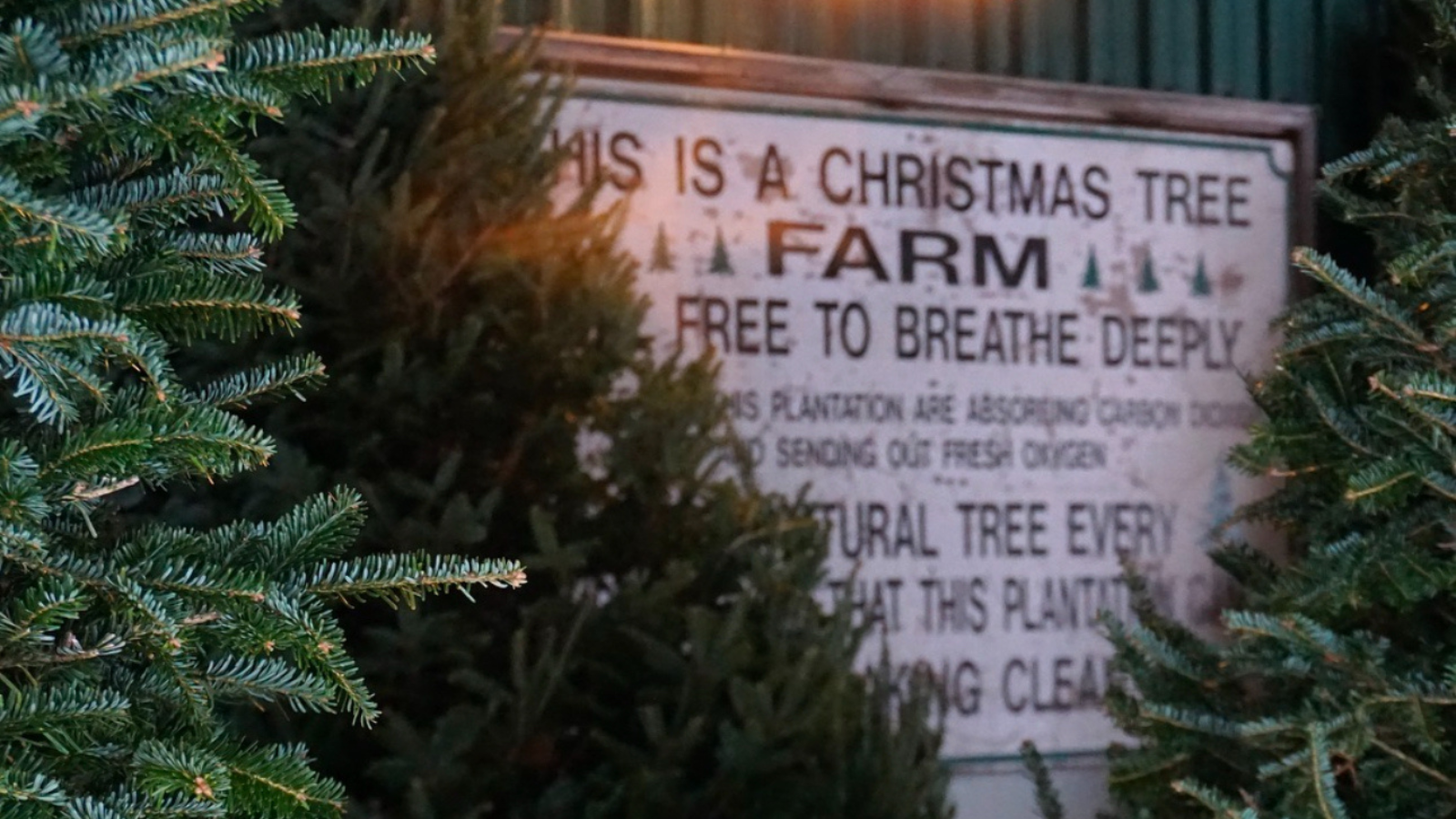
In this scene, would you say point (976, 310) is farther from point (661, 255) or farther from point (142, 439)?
point (142, 439)

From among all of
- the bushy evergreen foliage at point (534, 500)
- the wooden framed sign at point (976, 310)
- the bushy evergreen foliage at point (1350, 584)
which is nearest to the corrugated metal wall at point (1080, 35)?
the wooden framed sign at point (976, 310)

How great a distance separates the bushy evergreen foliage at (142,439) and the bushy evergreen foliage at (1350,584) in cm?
155

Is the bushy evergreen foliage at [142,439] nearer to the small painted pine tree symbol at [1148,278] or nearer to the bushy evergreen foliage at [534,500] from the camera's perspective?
the bushy evergreen foliage at [534,500]

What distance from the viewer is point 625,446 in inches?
115

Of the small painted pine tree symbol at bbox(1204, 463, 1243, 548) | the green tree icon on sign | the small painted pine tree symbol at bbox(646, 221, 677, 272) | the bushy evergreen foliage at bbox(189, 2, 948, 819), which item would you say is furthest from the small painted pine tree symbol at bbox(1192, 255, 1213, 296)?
the bushy evergreen foliage at bbox(189, 2, 948, 819)

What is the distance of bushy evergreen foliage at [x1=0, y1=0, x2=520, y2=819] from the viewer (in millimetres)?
1270

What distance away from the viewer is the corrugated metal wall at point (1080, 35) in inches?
156

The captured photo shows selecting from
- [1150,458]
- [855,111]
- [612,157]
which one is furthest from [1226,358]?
[612,157]

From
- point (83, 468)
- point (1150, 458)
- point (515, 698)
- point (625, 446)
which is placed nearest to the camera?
point (83, 468)

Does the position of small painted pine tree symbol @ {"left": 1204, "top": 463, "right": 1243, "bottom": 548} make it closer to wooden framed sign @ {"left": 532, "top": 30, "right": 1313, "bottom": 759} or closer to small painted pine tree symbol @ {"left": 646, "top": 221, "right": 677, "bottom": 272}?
wooden framed sign @ {"left": 532, "top": 30, "right": 1313, "bottom": 759}

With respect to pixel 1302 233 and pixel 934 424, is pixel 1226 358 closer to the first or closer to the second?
pixel 1302 233

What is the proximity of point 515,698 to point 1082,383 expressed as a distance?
7.20 feet

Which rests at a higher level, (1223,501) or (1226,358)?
(1226,358)

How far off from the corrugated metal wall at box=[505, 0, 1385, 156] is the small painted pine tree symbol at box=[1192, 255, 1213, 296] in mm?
591
